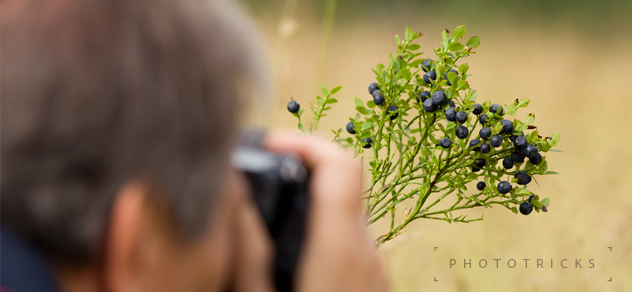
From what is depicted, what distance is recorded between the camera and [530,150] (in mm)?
876

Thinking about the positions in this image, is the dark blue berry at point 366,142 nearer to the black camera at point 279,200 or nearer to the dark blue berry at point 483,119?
the dark blue berry at point 483,119

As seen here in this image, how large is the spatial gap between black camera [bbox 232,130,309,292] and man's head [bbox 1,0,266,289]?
81 mm

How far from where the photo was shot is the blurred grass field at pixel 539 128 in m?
2.20

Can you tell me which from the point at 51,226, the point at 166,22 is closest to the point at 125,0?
the point at 166,22

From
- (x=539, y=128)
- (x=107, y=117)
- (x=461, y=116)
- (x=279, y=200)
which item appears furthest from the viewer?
(x=539, y=128)

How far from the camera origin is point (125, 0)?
49 centimetres

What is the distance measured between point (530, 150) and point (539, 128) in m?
4.01

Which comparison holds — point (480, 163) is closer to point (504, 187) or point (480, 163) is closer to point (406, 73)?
point (504, 187)

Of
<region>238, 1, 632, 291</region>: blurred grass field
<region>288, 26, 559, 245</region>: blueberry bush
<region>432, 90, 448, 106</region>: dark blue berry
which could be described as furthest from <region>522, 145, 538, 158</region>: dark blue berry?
<region>238, 1, 632, 291</region>: blurred grass field

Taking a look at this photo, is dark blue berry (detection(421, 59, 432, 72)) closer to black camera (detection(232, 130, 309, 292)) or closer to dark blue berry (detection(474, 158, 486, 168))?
dark blue berry (detection(474, 158, 486, 168))

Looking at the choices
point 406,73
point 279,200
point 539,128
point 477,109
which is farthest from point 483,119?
point 539,128

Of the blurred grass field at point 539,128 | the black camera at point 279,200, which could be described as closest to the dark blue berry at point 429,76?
the blurred grass field at point 539,128

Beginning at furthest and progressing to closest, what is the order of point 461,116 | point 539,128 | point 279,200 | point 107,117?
point 539,128, point 461,116, point 279,200, point 107,117

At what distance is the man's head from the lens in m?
0.47
